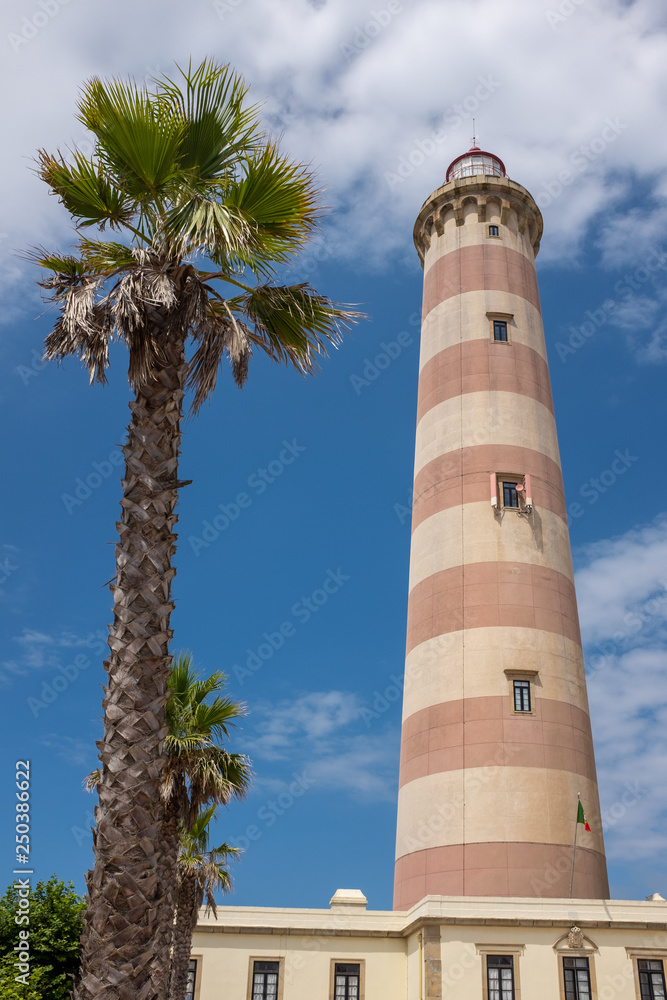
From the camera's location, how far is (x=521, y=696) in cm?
2670

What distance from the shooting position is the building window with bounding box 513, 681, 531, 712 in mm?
26500

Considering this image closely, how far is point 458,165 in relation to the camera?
38.8 meters

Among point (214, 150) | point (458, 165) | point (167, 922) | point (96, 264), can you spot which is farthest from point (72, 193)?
point (458, 165)

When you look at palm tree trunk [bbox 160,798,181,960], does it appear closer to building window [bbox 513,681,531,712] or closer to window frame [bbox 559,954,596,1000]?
window frame [bbox 559,954,596,1000]

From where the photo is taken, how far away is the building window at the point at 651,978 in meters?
22.0

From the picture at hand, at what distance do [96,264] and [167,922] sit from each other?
7501 mm

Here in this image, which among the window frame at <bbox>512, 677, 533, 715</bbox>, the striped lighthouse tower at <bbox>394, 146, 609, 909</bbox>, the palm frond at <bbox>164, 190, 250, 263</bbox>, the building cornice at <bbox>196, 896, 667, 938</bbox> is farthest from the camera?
the window frame at <bbox>512, 677, 533, 715</bbox>

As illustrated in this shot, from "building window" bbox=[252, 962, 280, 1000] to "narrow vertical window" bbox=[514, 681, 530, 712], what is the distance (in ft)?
32.5

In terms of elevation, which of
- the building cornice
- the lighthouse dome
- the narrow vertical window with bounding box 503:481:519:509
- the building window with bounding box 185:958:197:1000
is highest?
the lighthouse dome

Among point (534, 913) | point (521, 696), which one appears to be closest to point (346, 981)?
point (534, 913)

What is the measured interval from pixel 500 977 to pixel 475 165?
101 feet

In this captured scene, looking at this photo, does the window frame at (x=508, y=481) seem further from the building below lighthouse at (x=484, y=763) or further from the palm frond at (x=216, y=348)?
the palm frond at (x=216, y=348)

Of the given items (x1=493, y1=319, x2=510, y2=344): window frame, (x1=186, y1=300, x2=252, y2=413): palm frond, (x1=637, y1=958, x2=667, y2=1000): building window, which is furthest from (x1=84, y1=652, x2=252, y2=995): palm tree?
(x1=493, y1=319, x2=510, y2=344): window frame

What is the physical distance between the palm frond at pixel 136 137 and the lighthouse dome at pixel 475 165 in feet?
96.9
